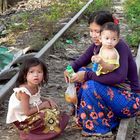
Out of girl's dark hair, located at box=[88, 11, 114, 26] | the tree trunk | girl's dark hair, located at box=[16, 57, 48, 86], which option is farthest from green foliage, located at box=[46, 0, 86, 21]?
girl's dark hair, located at box=[16, 57, 48, 86]

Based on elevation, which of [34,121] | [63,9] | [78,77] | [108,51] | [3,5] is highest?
[3,5]

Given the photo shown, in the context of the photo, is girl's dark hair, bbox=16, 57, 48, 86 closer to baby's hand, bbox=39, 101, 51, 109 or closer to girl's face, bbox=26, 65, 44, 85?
girl's face, bbox=26, 65, 44, 85

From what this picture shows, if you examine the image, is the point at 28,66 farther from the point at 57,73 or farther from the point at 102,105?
the point at 57,73

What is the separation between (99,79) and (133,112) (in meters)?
0.54

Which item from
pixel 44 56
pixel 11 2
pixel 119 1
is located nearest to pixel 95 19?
pixel 44 56

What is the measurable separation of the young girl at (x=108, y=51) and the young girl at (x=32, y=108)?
52 cm

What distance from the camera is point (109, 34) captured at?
417 centimetres

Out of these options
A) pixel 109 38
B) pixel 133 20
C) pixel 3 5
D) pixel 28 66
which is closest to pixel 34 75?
pixel 28 66

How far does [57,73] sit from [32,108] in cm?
264

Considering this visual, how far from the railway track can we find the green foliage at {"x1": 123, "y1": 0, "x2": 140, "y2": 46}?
36.0 inches

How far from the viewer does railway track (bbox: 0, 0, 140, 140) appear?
4492 mm

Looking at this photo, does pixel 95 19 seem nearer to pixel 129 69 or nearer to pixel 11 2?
pixel 129 69

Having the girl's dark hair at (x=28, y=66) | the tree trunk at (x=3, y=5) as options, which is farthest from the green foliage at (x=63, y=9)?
the girl's dark hair at (x=28, y=66)

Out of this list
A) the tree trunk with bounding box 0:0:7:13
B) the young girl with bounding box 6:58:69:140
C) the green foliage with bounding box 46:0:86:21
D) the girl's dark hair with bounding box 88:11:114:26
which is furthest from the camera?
the tree trunk with bounding box 0:0:7:13
